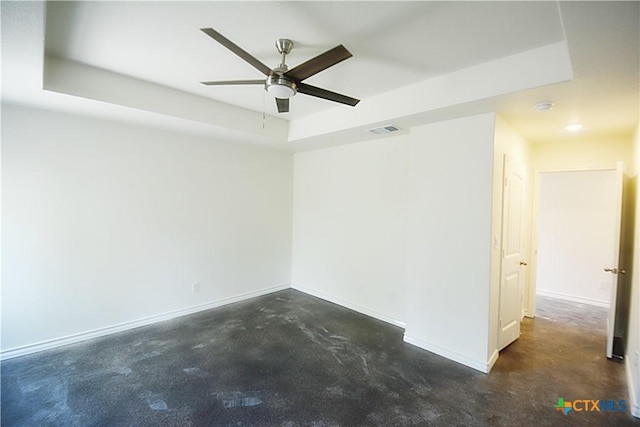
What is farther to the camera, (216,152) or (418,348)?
(216,152)

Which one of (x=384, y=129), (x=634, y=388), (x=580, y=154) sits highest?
(x=384, y=129)

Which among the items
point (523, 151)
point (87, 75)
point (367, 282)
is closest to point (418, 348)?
point (367, 282)

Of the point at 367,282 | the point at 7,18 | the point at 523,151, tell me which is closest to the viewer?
the point at 7,18

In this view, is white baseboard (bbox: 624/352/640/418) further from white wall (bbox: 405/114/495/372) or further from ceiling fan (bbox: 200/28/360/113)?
ceiling fan (bbox: 200/28/360/113)

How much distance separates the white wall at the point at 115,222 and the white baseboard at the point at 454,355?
8.99 feet

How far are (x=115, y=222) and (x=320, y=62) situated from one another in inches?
125

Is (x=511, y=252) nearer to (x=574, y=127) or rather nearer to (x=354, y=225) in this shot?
(x=574, y=127)

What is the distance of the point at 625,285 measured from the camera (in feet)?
10.5

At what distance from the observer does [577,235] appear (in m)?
5.05

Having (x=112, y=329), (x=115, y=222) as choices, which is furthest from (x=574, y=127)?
(x=112, y=329)

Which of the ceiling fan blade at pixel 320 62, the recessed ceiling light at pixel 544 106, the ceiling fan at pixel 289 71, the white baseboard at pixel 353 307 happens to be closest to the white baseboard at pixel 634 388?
the white baseboard at pixel 353 307

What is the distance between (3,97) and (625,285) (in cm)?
678

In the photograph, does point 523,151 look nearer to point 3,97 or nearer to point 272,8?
point 272,8

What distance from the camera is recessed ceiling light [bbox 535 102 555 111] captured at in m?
2.48
